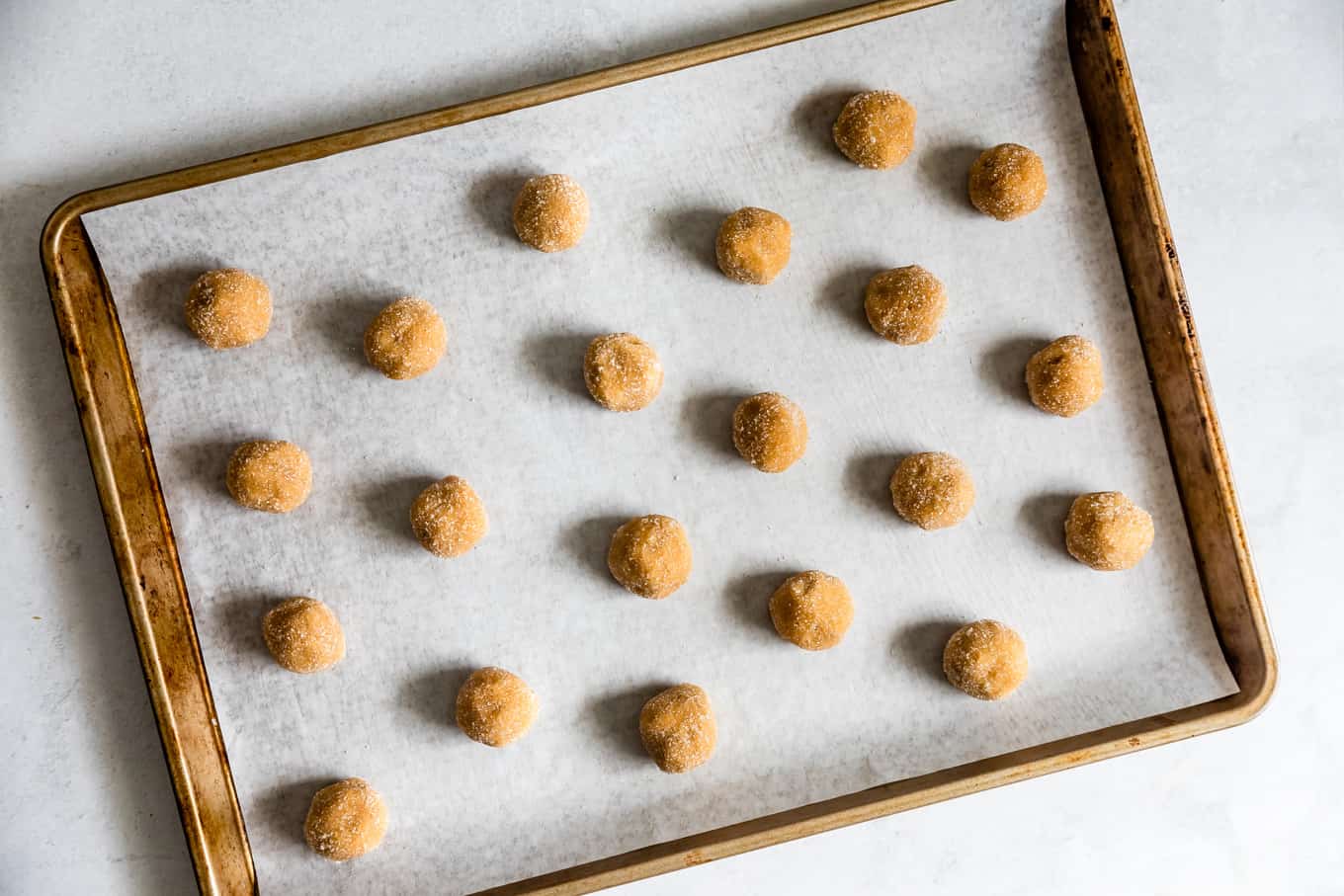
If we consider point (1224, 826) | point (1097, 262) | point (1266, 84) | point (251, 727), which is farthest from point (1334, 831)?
point (251, 727)

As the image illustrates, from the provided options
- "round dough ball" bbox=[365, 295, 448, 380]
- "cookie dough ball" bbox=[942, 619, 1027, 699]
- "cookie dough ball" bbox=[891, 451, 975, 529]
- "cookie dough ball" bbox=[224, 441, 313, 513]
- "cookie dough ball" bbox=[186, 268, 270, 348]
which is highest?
"cookie dough ball" bbox=[186, 268, 270, 348]

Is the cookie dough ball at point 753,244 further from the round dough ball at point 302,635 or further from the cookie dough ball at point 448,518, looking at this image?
the round dough ball at point 302,635

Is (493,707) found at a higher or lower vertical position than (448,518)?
lower

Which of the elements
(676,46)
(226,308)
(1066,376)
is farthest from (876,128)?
(226,308)

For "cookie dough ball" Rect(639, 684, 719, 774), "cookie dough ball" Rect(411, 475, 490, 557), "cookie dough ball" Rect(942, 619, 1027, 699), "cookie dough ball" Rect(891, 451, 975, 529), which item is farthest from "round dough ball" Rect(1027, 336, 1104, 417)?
"cookie dough ball" Rect(411, 475, 490, 557)

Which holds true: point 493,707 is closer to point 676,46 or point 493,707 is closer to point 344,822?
point 344,822

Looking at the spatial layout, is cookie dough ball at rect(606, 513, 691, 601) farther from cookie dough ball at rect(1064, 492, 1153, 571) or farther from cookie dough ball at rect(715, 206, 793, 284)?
cookie dough ball at rect(1064, 492, 1153, 571)

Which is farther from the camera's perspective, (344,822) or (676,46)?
(676,46)

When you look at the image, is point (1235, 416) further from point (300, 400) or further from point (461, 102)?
point (300, 400)
